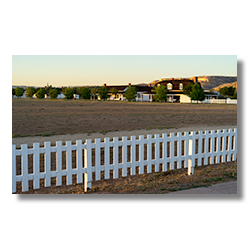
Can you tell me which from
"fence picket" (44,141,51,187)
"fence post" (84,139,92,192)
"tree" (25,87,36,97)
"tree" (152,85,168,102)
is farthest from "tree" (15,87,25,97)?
"fence picket" (44,141,51,187)

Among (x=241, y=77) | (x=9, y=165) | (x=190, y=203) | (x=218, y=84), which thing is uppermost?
(x=218, y=84)

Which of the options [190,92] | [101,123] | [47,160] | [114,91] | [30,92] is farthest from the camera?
[30,92]

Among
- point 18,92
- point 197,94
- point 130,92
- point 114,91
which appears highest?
point 18,92

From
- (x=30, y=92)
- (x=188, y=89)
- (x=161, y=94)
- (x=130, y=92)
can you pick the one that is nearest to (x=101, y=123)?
(x=161, y=94)

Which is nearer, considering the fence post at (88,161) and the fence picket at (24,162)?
the fence picket at (24,162)

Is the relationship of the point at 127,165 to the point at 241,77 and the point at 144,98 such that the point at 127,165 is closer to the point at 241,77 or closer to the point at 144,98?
the point at 241,77

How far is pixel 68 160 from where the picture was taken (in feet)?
16.1

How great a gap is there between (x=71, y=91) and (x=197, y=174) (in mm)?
82128

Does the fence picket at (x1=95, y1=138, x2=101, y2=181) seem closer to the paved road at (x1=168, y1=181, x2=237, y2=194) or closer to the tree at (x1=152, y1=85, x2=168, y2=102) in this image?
the paved road at (x1=168, y1=181, x2=237, y2=194)

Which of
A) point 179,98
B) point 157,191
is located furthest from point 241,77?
point 179,98

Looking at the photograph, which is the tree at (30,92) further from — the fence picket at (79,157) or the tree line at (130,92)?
the fence picket at (79,157)

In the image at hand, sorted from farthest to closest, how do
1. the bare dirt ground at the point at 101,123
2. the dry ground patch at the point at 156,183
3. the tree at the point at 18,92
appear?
the tree at the point at 18,92
the bare dirt ground at the point at 101,123
the dry ground patch at the point at 156,183

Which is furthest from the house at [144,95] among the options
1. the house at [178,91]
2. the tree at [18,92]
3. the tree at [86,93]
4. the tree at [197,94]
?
the tree at [18,92]

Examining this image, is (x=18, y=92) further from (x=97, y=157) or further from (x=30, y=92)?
(x=97, y=157)
